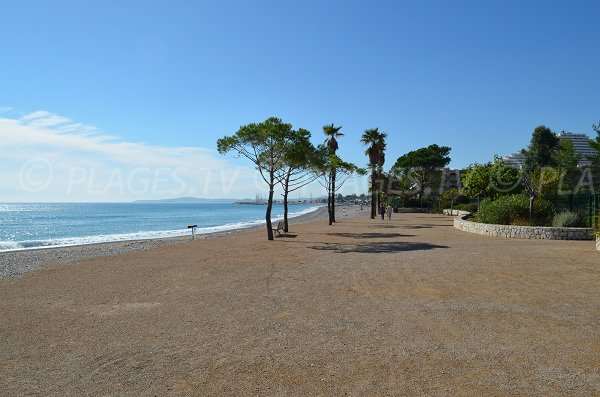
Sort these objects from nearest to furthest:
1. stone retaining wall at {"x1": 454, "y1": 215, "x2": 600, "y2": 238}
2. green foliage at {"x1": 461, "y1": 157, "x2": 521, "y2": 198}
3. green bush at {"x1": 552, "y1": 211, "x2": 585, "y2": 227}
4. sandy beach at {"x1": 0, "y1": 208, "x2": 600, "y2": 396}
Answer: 1. sandy beach at {"x1": 0, "y1": 208, "x2": 600, "y2": 396}
2. stone retaining wall at {"x1": 454, "y1": 215, "x2": 600, "y2": 238}
3. green bush at {"x1": 552, "y1": 211, "x2": 585, "y2": 227}
4. green foliage at {"x1": 461, "y1": 157, "x2": 521, "y2": 198}

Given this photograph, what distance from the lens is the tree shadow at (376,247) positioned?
15798 mm

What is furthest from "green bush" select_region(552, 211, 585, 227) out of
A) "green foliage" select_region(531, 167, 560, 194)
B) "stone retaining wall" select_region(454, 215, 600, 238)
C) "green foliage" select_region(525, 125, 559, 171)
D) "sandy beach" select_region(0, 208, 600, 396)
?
"green foliage" select_region(525, 125, 559, 171)

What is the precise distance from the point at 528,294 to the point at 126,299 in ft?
27.0

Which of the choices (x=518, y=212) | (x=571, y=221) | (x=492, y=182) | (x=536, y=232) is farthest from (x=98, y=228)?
(x=571, y=221)

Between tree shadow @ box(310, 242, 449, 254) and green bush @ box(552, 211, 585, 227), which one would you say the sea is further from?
green bush @ box(552, 211, 585, 227)

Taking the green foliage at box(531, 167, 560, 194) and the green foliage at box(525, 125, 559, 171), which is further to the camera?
the green foliage at box(525, 125, 559, 171)

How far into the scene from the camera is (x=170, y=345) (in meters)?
5.75

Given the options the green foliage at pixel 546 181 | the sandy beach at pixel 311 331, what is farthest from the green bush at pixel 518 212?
the sandy beach at pixel 311 331

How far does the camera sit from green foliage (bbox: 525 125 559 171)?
239 feet

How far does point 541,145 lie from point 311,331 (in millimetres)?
80762

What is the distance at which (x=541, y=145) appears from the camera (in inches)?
2906

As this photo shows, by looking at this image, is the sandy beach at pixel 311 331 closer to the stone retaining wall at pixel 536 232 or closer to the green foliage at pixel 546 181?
the stone retaining wall at pixel 536 232

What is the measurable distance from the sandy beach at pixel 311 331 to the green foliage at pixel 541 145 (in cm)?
6977

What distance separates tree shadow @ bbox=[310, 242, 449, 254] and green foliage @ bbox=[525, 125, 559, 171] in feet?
215
